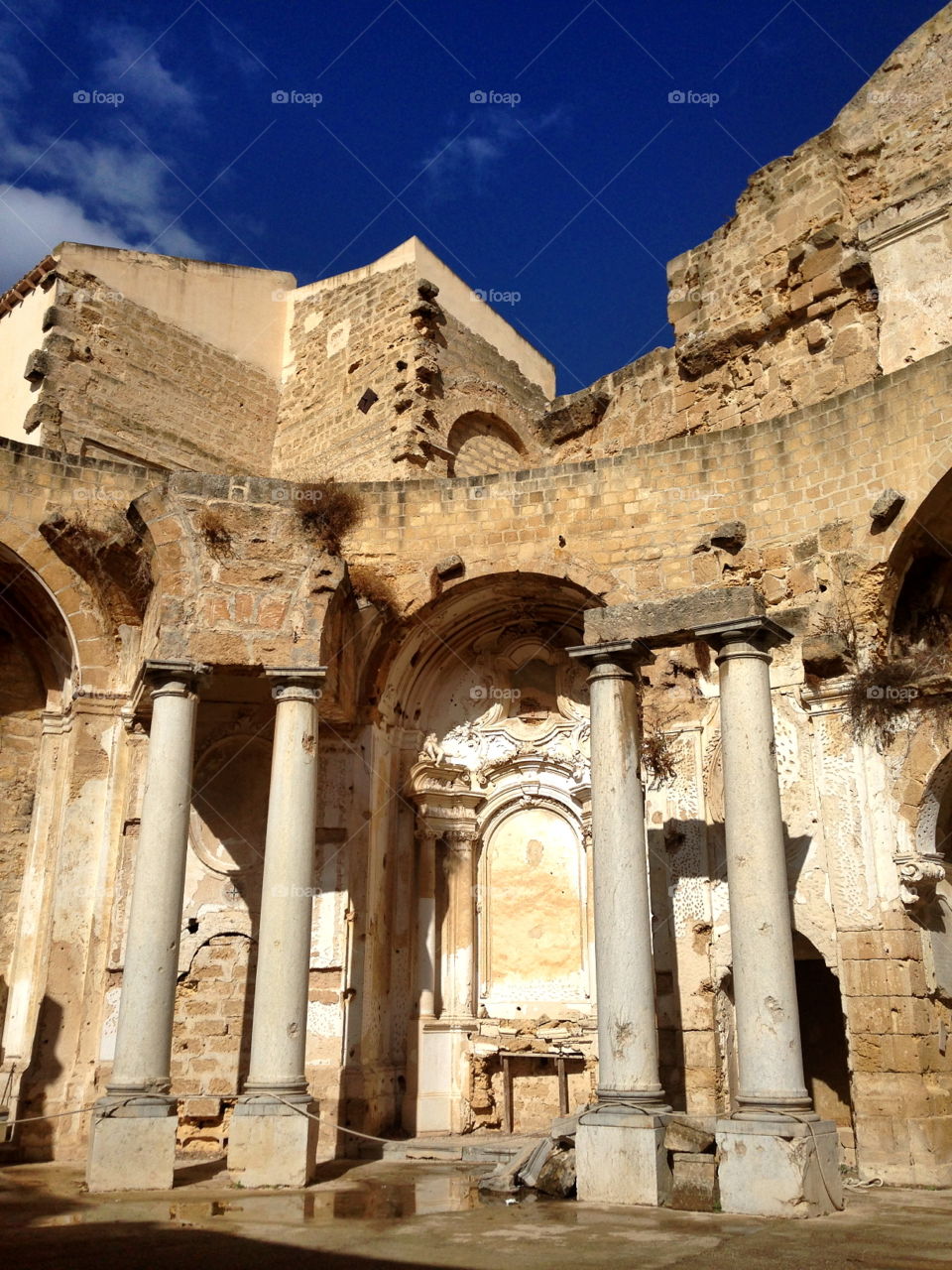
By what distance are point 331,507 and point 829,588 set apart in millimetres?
5340

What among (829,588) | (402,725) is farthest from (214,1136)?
(829,588)

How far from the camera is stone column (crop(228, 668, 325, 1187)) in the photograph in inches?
387

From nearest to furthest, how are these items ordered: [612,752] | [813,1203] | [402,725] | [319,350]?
[813,1203]
[612,752]
[402,725]
[319,350]

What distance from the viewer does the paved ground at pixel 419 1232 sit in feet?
21.8

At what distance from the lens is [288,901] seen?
10.6m

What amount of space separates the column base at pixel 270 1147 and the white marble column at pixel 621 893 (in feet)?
8.55

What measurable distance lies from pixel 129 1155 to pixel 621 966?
4389 millimetres

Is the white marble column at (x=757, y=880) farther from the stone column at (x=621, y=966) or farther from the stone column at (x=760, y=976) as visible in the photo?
the stone column at (x=621, y=966)

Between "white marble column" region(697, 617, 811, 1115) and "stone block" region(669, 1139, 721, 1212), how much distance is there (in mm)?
546

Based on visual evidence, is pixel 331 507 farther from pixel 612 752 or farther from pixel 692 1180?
pixel 692 1180

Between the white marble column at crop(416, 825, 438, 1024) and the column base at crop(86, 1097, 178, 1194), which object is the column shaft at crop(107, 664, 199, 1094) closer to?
the column base at crop(86, 1097, 178, 1194)

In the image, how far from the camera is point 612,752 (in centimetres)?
→ 1032

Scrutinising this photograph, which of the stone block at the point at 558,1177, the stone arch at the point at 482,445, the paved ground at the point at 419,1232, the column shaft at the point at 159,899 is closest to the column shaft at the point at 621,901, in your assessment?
the stone block at the point at 558,1177

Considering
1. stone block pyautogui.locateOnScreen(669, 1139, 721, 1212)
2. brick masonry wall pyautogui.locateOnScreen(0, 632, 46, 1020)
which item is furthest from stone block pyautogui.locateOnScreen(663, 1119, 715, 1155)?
brick masonry wall pyautogui.locateOnScreen(0, 632, 46, 1020)
